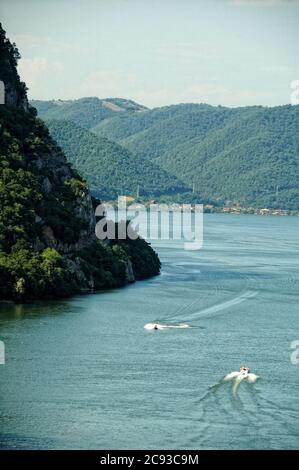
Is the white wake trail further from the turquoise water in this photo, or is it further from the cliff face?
the cliff face

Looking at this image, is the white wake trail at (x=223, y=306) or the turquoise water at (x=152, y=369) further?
the white wake trail at (x=223, y=306)

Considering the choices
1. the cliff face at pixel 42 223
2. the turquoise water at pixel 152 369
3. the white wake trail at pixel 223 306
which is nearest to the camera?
the turquoise water at pixel 152 369

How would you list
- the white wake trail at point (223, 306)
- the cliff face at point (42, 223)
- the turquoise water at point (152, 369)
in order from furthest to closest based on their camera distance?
the cliff face at point (42, 223) < the white wake trail at point (223, 306) < the turquoise water at point (152, 369)

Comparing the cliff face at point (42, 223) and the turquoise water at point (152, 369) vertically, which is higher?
the cliff face at point (42, 223)

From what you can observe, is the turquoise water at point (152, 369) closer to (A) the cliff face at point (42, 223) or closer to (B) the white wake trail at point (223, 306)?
(B) the white wake trail at point (223, 306)

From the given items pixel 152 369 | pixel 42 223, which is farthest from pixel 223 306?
pixel 152 369

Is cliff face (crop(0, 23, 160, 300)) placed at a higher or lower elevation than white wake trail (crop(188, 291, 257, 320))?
higher

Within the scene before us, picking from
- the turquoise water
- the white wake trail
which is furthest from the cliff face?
the white wake trail

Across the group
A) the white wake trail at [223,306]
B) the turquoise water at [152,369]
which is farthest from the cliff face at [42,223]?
the white wake trail at [223,306]
